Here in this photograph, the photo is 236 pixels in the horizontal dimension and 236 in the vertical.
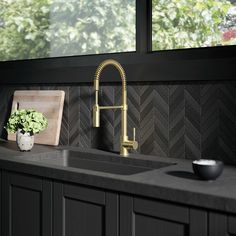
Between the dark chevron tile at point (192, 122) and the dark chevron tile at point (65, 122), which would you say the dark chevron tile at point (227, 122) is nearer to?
the dark chevron tile at point (192, 122)

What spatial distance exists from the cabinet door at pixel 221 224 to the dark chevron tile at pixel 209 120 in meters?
0.68

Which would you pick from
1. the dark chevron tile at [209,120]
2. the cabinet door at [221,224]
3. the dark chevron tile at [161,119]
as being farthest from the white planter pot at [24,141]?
the cabinet door at [221,224]

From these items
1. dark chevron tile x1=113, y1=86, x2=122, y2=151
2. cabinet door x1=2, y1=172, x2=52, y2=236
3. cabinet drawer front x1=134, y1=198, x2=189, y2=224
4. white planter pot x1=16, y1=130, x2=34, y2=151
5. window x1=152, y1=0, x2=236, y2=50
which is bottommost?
cabinet door x1=2, y1=172, x2=52, y2=236

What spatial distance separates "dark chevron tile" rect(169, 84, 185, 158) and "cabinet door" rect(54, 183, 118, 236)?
58 centimetres

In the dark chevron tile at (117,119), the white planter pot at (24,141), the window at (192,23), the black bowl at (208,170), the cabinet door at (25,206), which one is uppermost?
the window at (192,23)

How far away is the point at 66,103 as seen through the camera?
260 centimetres

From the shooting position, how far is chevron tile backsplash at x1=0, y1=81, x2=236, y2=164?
1955 mm

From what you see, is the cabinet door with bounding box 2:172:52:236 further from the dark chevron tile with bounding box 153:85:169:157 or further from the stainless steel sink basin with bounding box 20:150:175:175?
the dark chevron tile with bounding box 153:85:169:157

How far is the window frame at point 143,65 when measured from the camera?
1.96 m

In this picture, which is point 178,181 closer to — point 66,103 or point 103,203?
point 103,203

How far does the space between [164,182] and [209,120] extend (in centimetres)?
57

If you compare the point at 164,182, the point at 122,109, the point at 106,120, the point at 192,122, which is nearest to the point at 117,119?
the point at 106,120

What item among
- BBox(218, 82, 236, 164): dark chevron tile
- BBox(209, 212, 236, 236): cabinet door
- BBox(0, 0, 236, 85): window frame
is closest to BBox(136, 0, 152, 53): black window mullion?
BBox(0, 0, 236, 85): window frame

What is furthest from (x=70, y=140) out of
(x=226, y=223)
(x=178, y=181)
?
(x=226, y=223)
